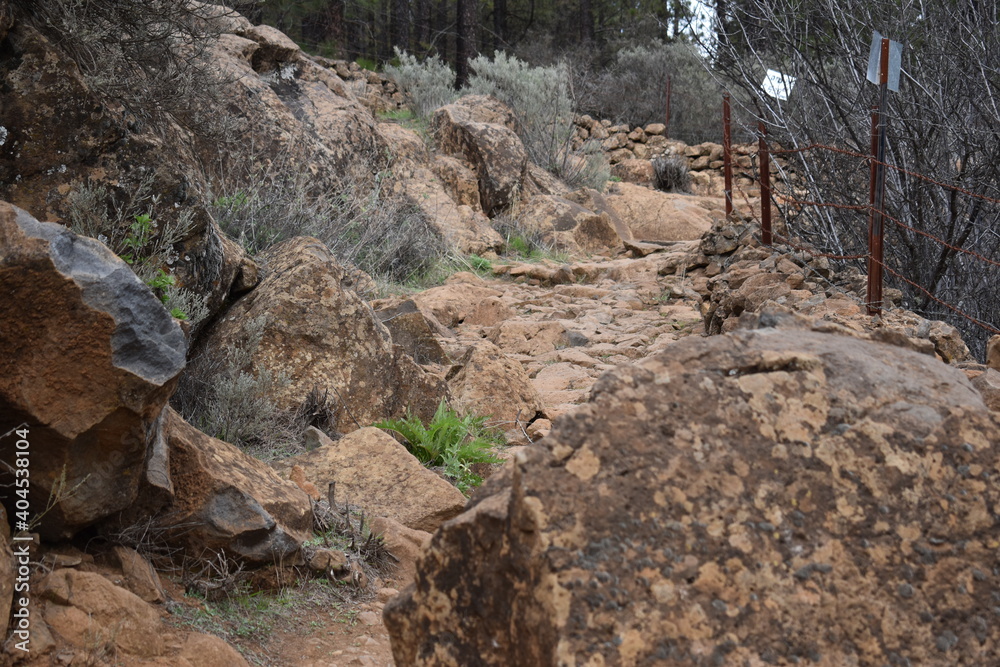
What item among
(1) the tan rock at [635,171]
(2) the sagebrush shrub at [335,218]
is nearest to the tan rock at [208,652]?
(2) the sagebrush shrub at [335,218]

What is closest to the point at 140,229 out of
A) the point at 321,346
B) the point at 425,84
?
the point at 321,346

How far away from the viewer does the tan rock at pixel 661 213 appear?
37.2 feet

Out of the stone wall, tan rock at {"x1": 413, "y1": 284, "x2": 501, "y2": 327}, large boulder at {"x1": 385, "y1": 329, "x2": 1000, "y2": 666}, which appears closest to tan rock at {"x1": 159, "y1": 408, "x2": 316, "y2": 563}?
large boulder at {"x1": 385, "y1": 329, "x2": 1000, "y2": 666}

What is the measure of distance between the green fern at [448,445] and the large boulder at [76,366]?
177 centimetres

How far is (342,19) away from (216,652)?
16955 millimetres

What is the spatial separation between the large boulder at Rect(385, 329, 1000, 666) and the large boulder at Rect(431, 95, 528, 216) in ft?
29.4

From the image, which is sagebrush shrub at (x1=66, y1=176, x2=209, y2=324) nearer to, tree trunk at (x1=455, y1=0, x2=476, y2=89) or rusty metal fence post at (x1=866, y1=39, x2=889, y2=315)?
rusty metal fence post at (x1=866, y1=39, x2=889, y2=315)

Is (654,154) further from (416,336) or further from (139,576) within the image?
(139,576)

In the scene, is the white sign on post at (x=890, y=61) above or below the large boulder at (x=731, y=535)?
above

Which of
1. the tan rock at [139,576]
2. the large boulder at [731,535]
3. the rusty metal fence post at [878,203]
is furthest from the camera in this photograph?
the rusty metal fence post at [878,203]
